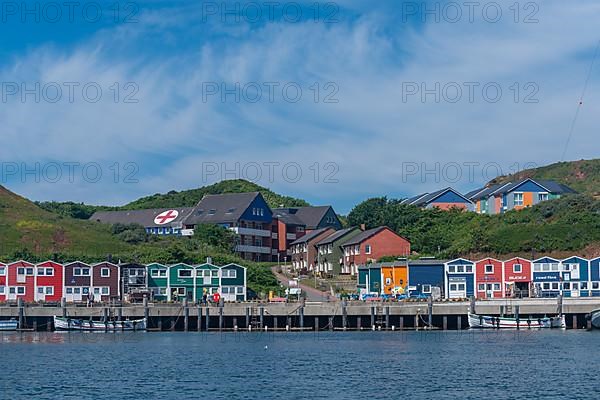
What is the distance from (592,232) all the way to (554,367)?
55529 millimetres

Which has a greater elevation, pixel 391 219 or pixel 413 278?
pixel 391 219

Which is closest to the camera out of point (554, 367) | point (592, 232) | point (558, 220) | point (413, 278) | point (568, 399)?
point (568, 399)

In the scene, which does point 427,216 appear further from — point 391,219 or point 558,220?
point 558,220

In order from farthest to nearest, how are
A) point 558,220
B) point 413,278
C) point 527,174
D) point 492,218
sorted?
point 527,174 → point 492,218 → point 558,220 → point 413,278

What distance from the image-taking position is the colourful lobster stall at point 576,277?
105 m

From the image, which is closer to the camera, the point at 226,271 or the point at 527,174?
the point at 226,271

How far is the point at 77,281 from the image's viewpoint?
346ft

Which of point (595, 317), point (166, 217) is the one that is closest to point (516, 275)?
point (595, 317)

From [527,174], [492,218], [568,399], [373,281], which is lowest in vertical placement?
[568,399]

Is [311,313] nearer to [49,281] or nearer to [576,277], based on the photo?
[49,281]

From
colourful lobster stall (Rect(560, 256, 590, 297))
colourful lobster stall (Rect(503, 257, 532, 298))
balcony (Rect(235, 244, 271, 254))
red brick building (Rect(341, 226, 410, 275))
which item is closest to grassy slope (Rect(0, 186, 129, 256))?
balcony (Rect(235, 244, 271, 254))

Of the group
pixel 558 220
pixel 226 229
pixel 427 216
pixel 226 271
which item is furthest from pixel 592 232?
pixel 226 229

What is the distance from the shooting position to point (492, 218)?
136250 millimetres

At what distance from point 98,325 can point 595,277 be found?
2012 inches
